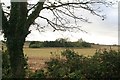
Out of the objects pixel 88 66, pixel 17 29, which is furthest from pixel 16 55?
pixel 88 66

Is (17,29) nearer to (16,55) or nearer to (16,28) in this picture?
(16,28)

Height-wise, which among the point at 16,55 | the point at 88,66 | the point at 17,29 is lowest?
the point at 88,66

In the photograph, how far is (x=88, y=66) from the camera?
19.3 metres

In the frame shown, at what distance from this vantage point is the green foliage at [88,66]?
18531 mm

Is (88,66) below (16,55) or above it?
below

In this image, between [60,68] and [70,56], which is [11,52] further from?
[70,56]

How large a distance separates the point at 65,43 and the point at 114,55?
2844 millimetres

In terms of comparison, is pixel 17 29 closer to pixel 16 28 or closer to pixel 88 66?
pixel 16 28

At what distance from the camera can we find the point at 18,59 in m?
17.1

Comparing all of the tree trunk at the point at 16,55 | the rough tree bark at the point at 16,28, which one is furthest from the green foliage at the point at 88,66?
the rough tree bark at the point at 16,28

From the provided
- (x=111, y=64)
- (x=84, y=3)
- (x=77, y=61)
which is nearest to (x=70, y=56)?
(x=77, y=61)

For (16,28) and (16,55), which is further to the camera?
(16,55)

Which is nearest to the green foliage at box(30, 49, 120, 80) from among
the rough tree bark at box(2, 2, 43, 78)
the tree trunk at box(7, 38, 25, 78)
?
the tree trunk at box(7, 38, 25, 78)

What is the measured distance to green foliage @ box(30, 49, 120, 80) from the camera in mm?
18531
